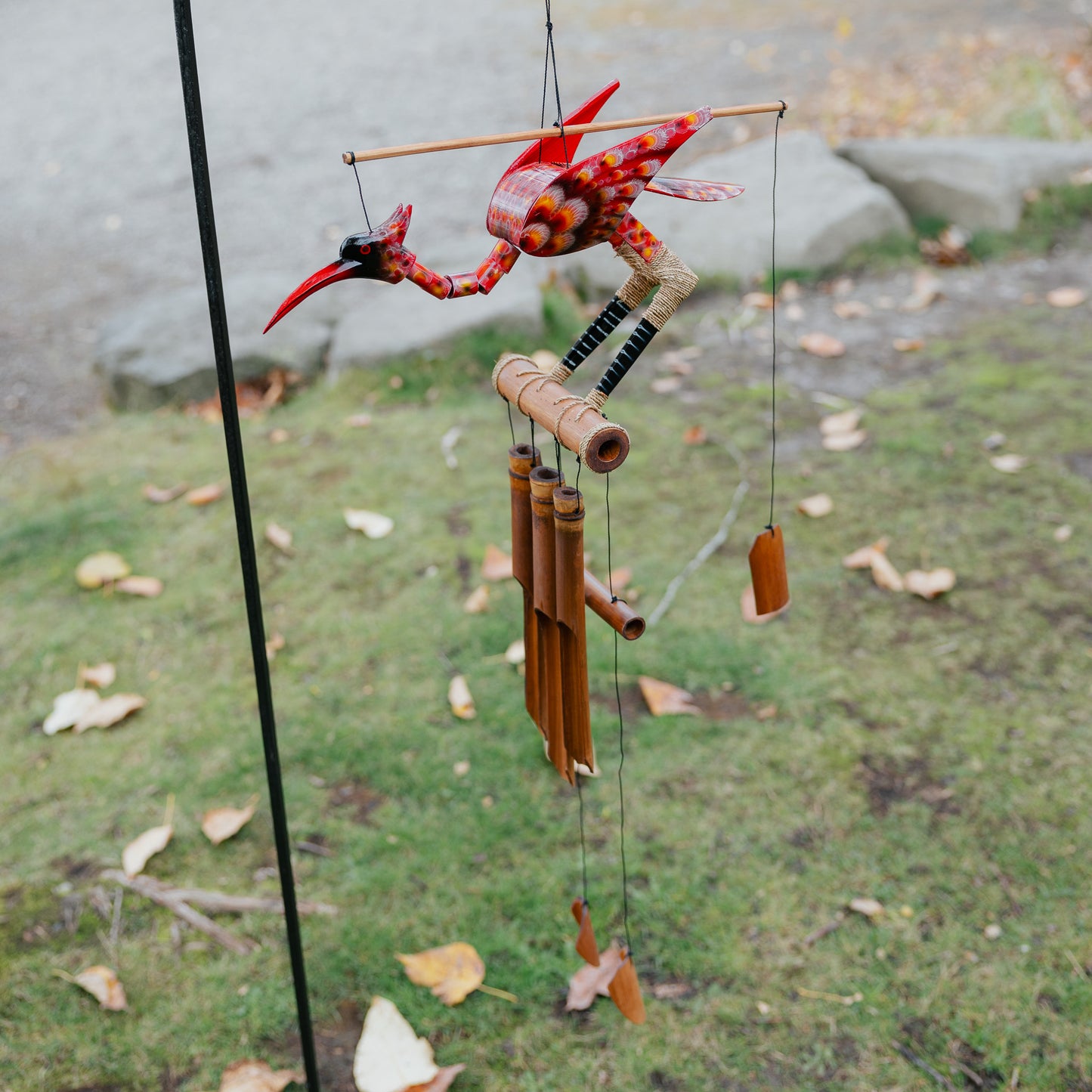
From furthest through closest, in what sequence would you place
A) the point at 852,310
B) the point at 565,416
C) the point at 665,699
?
the point at 852,310, the point at 665,699, the point at 565,416

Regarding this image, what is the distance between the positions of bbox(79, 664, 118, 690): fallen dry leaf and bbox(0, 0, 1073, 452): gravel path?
200 cm

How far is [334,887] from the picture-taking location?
8.05 ft

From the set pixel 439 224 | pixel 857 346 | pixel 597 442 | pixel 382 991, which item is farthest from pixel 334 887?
pixel 439 224

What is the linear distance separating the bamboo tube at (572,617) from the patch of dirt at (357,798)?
41.6 inches

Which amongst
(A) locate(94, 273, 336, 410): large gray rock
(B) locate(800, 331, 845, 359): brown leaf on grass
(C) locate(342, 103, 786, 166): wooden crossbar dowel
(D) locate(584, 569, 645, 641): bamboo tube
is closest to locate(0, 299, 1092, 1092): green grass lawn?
(B) locate(800, 331, 845, 359): brown leaf on grass

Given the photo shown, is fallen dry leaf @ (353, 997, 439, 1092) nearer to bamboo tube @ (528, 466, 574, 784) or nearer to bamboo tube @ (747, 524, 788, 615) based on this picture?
bamboo tube @ (528, 466, 574, 784)

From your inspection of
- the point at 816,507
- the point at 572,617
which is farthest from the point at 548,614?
the point at 816,507

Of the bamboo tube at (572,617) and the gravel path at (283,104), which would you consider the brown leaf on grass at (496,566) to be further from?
the gravel path at (283,104)

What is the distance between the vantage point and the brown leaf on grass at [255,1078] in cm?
204

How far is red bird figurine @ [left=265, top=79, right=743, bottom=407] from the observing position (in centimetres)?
138

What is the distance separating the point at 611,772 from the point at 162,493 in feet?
7.12

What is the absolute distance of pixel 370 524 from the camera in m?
3.68

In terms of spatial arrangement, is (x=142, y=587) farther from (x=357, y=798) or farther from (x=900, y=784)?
(x=900, y=784)

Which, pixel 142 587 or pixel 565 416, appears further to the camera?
pixel 142 587
